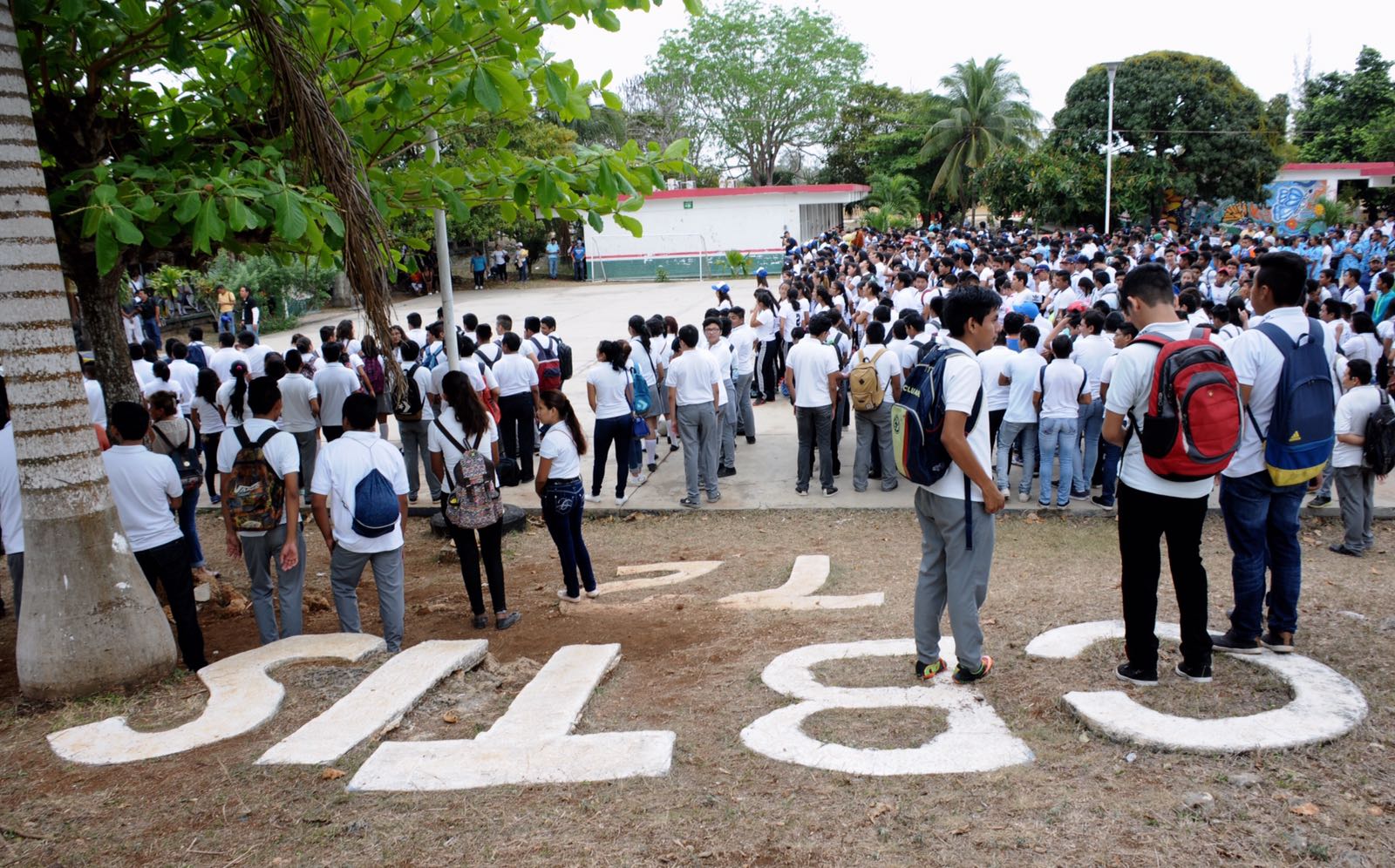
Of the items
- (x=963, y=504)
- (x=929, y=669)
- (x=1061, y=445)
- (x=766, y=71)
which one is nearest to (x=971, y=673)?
(x=929, y=669)

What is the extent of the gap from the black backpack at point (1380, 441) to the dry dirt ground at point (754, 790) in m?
1.66

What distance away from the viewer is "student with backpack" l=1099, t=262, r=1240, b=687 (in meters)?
3.81

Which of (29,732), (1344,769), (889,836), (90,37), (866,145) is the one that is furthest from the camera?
(866,145)

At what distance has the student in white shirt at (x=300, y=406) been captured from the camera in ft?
30.7

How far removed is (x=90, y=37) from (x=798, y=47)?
51.6 meters

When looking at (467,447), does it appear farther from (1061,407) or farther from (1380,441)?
(1380,441)

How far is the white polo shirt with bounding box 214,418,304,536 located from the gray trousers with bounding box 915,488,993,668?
11.7 feet

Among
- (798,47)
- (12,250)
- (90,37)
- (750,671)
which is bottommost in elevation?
(750,671)

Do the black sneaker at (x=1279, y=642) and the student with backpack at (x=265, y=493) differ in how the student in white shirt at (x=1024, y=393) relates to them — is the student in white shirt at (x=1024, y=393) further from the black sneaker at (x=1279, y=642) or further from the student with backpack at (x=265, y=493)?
the student with backpack at (x=265, y=493)

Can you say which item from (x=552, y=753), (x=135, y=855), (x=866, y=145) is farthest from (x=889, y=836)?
(x=866, y=145)

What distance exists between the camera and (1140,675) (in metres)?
4.22

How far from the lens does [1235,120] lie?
104 ft

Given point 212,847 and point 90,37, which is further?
point 90,37

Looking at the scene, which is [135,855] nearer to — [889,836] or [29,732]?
[29,732]
